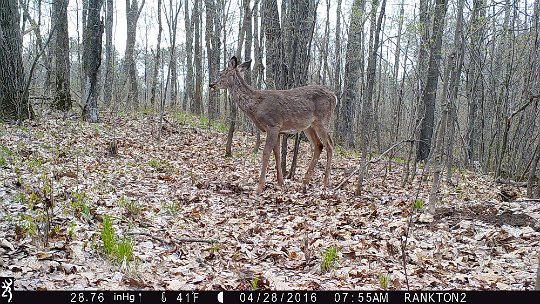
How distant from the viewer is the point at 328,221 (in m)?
6.23

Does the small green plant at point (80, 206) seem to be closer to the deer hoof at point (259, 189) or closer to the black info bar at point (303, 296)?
the black info bar at point (303, 296)

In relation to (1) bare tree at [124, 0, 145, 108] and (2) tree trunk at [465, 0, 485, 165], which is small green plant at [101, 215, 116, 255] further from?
(1) bare tree at [124, 0, 145, 108]

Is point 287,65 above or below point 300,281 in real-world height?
above

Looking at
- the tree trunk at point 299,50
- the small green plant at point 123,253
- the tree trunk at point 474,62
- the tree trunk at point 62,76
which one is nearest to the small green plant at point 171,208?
the small green plant at point 123,253

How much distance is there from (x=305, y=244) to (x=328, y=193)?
10.8 feet

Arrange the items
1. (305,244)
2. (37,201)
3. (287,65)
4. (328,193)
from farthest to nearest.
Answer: (287,65)
(328,193)
(37,201)
(305,244)

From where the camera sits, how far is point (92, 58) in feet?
43.3

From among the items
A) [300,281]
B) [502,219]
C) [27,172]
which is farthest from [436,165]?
[27,172]

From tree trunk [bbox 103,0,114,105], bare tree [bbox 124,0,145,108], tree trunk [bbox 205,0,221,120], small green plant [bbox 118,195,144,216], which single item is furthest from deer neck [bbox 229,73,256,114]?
bare tree [bbox 124,0,145,108]

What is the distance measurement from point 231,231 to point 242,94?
3.65m

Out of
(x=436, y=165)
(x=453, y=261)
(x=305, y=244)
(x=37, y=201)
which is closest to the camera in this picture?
(x=453, y=261)

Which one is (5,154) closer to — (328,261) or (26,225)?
(26,225)

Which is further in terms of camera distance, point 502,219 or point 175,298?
point 502,219

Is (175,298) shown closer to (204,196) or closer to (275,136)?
(204,196)
